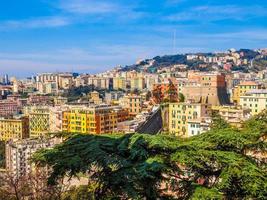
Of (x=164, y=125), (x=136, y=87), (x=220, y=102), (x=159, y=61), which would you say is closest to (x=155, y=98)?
(x=220, y=102)

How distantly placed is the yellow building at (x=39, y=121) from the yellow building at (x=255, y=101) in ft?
58.8

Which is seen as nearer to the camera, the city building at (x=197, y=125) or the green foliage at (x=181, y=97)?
the city building at (x=197, y=125)

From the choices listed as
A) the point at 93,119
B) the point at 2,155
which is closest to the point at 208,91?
the point at 93,119

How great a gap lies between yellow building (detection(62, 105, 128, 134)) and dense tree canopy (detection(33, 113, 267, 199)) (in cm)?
2553

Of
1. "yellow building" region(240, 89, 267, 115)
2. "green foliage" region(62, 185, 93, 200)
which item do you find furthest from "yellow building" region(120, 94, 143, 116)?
"green foliage" region(62, 185, 93, 200)

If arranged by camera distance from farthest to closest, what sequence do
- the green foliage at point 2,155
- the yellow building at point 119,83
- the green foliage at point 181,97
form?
the yellow building at point 119,83
the green foliage at point 181,97
the green foliage at point 2,155

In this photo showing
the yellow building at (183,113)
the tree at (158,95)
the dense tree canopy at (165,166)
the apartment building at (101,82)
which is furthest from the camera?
the apartment building at (101,82)

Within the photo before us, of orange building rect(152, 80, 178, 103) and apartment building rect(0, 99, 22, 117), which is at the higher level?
orange building rect(152, 80, 178, 103)

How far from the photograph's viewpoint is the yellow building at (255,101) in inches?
1193

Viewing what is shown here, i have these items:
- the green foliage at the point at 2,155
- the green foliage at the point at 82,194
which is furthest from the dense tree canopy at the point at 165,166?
the green foliage at the point at 2,155

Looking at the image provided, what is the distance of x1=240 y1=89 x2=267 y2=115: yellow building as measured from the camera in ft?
99.4

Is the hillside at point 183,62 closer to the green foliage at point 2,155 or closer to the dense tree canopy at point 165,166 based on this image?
the green foliage at point 2,155

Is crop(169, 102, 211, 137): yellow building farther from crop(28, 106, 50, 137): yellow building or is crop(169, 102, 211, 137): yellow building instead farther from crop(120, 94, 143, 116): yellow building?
crop(28, 106, 50, 137): yellow building

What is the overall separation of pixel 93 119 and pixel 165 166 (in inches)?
1061
